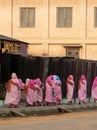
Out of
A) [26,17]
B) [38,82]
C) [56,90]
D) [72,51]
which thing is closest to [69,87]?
[56,90]

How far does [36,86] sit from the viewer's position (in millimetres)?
23984

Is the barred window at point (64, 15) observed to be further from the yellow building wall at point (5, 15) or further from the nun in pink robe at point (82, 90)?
the nun in pink robe at point (82, 90)

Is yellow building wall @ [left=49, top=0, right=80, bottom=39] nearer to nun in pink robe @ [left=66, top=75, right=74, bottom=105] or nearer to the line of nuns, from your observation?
the line of nuns

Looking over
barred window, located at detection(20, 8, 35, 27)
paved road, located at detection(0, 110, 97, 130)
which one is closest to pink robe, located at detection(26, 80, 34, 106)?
paved road, located at detection(0, 110, 97, 130)

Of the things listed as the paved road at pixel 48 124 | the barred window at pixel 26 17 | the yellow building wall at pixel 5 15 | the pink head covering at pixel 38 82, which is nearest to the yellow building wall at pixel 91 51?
the barred window at pixel 26 17

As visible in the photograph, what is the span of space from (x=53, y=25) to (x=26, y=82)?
22.3 m

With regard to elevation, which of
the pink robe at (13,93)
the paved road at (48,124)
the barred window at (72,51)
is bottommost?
the paved road at (48,124)

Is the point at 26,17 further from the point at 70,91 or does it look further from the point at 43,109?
the point at 43,109

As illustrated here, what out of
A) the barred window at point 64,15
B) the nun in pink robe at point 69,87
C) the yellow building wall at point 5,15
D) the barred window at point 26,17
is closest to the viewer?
the nun in pink robe at point 69,87

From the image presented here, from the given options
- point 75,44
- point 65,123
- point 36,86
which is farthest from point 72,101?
point 75,44

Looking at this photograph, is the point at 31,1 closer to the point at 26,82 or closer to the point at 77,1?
the point at 77,1

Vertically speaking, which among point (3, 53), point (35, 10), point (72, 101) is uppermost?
point (35, 10)

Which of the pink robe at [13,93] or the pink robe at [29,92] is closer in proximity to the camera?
the pink robe at [13,93]

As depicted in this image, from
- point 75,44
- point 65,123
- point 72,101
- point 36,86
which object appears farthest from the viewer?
point 75,44
